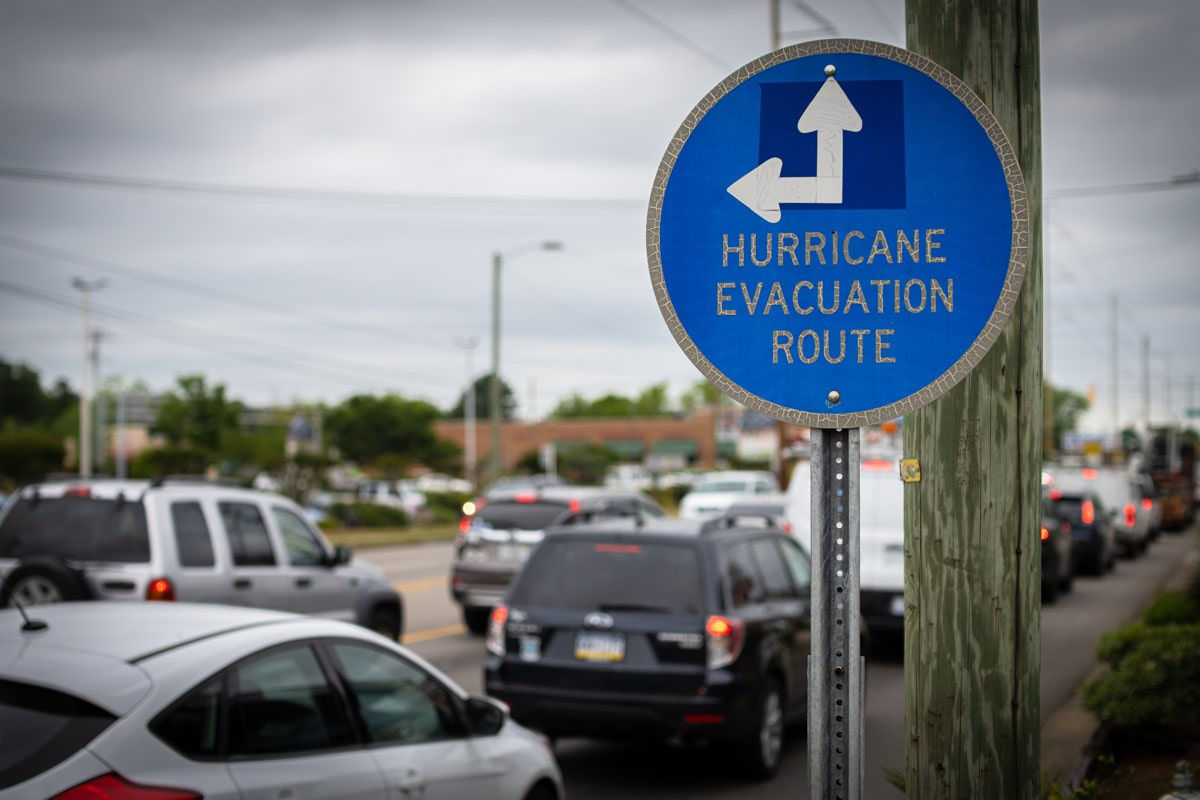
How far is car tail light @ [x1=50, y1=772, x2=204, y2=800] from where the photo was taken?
4.19 metres

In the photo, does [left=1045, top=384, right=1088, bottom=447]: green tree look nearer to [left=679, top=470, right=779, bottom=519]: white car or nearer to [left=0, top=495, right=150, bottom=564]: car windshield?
[left=679, top=470, right=779, bottom=519]: white car

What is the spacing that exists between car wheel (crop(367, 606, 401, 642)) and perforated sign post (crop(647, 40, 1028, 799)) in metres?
10.1

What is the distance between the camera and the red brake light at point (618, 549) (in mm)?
9172

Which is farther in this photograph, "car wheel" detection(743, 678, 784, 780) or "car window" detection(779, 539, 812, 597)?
"car window" detection(779, 539, 812, 597)

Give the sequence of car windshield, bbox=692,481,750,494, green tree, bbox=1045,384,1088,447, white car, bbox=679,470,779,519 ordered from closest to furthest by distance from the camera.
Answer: white car, bbox=679,470,779,519, car windshield, bbox=692,481,750,494, green tree, bbox=1045,384,1088,447

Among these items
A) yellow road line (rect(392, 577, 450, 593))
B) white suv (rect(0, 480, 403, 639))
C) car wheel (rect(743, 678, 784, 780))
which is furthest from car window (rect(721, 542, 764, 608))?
yellow road line (rect(392, 577, 450, 593))

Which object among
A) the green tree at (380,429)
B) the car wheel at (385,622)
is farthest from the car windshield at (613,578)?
the green tree at (380,429)

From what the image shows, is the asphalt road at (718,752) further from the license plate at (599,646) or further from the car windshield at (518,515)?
the car windshield at (518,515)

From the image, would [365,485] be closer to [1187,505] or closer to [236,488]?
[1187,505]

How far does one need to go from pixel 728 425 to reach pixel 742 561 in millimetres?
132205

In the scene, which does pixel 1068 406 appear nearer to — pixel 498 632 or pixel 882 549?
pixel 882 549

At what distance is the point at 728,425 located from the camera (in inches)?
5556

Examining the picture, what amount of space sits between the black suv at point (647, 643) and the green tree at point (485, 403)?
149 meters

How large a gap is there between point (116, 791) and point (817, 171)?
301 centimetres
